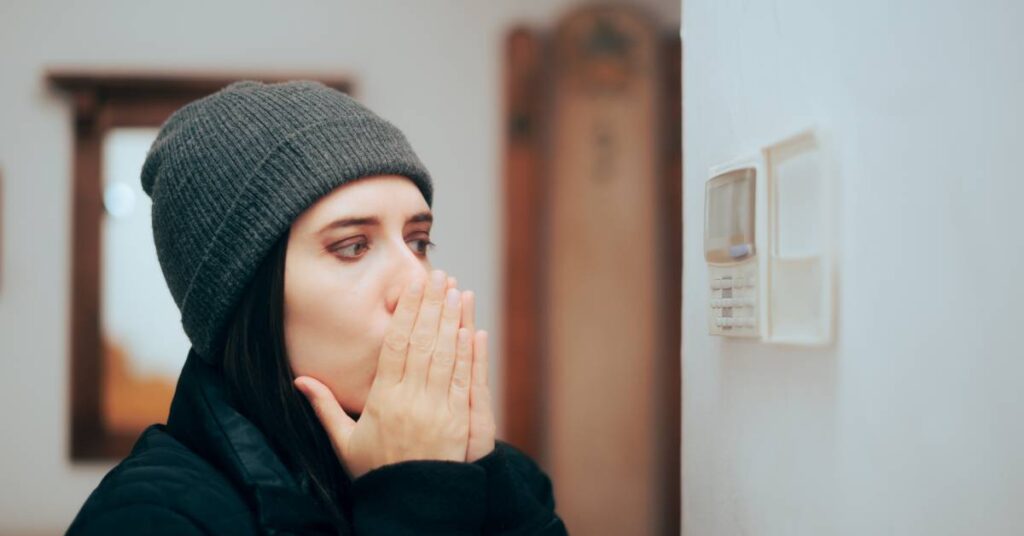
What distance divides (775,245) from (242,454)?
614 millimetres

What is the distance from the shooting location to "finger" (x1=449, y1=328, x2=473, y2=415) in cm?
93

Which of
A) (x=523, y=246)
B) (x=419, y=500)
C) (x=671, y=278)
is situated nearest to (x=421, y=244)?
(x=419, y=500)

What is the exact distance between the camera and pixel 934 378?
1.63 ft

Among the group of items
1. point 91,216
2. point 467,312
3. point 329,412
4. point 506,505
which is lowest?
point 506,505

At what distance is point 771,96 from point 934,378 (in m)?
0.32

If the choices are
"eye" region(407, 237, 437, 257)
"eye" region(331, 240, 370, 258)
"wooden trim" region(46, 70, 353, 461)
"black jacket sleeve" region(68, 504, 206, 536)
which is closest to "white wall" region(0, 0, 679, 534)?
"wooden trim" region(46, 70, 353, 461)

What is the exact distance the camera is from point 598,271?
2.47 meters

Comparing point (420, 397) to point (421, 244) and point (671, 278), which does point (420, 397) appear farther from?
point (671, 278)

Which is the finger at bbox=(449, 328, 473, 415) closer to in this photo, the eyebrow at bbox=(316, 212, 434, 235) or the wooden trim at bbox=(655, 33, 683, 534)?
the eyebrow at bbox=(316, 212, 434, 235)

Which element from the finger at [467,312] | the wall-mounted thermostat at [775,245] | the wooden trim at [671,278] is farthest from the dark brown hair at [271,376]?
the wooden trim at [671,278]

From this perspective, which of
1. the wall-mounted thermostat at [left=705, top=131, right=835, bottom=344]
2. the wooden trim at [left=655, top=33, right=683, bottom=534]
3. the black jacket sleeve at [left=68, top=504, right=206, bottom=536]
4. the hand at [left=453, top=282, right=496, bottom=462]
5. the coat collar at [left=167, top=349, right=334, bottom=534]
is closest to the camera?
the wall-mounted thermostat at [left=705, top=131, right=835, bottom=344]

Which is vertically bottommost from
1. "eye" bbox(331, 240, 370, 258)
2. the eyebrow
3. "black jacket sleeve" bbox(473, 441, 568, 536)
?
"black jacket sleeve" bbox(473, 441, 568, 536)

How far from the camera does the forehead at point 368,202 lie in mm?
926

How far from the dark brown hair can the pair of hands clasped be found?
25 mm
